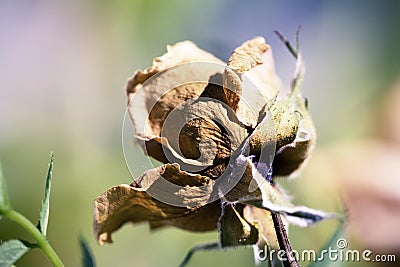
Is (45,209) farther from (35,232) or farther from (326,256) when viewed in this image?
(326,256)

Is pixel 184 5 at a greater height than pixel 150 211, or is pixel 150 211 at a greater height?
pixel 184 5

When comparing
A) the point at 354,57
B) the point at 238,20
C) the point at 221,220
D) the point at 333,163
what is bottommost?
the point at 333,163

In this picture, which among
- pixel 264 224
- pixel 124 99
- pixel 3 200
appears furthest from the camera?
pixel 124 99

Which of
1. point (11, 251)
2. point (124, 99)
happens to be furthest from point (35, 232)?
point (124, 99)

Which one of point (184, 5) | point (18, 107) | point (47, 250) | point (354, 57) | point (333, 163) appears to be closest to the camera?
point (47, 250)

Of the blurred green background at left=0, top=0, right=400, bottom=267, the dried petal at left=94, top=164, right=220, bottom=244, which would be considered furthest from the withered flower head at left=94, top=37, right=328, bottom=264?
the blurred green background at left=0, top=0, right=400, bottom=267

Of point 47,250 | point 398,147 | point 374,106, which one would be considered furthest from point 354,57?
point 47,250

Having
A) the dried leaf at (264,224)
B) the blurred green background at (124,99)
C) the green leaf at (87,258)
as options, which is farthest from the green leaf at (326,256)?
the blurred green background at (124,99)

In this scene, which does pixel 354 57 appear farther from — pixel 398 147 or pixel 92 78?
pixel 92 78
